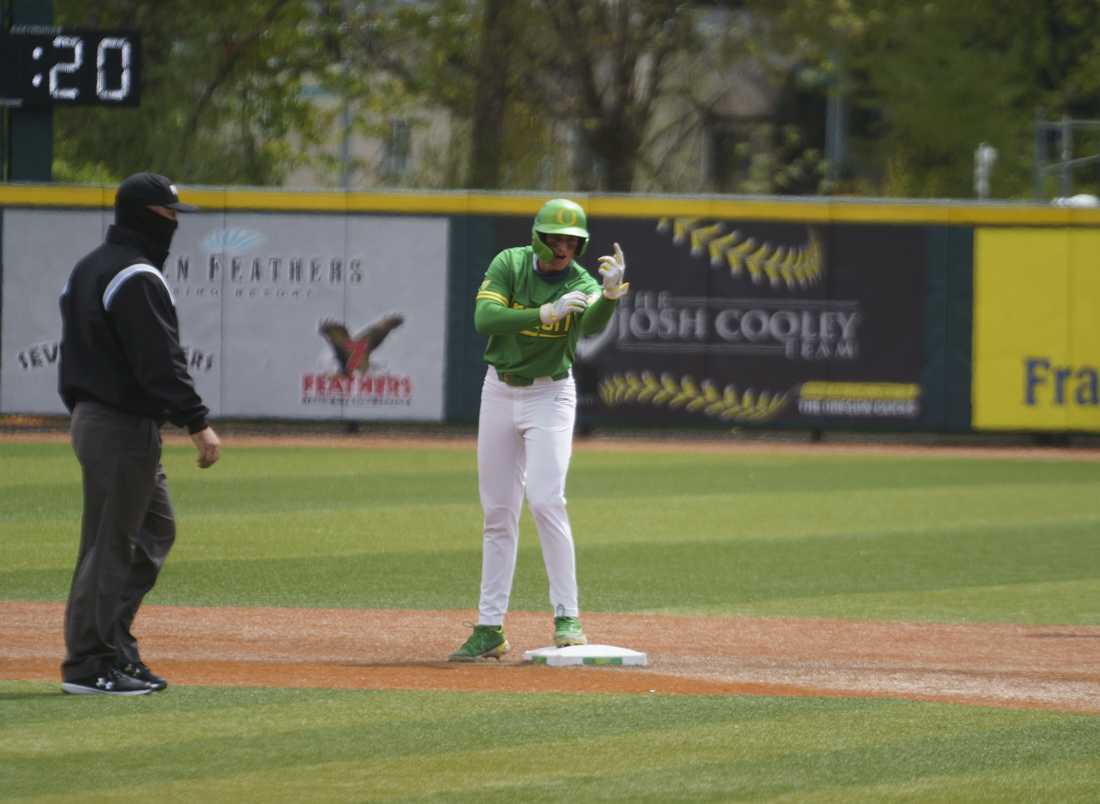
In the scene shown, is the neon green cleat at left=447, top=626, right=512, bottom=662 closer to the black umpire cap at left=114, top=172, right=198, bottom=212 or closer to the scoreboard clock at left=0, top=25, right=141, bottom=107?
the black umpire cap at left=114, top=172, right=198, bottom=212

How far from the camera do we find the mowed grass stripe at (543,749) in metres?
6.12

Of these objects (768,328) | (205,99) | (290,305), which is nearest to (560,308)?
(290,305)

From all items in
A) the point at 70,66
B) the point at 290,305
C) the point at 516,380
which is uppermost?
the point at 70,66

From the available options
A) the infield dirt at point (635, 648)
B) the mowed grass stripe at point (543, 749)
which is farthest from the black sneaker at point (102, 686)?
the infield dirt at point (635, 648)

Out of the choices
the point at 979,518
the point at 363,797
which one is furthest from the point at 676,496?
the point at 363,797

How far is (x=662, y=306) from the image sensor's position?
78.6ft

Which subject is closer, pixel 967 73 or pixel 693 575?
pixel 693 575

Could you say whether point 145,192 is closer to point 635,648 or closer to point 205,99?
point 635,648

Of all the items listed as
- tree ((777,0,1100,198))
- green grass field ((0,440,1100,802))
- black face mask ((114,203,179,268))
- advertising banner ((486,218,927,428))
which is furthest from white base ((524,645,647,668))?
tree ((777,0,1100,198))

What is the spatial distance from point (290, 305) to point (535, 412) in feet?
50.1

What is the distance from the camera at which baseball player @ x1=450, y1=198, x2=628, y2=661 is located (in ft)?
28.4

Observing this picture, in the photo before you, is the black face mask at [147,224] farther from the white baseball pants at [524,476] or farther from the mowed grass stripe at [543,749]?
the white baseball pants at [524,476]

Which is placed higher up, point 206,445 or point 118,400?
point 118,400

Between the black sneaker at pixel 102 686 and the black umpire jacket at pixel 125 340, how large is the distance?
3.16 ft
